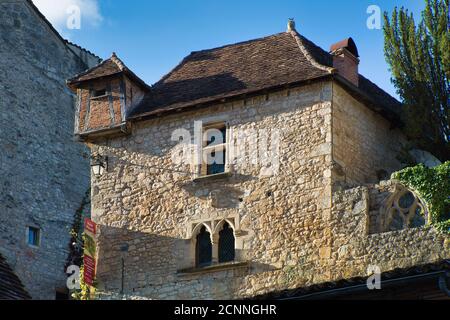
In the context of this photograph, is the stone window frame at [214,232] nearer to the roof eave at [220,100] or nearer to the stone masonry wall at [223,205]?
the stone masonry wall at [223,205]

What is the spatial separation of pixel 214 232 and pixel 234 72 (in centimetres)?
380

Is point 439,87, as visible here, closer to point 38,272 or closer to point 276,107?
point 276,107

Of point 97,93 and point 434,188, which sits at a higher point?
point 97,93

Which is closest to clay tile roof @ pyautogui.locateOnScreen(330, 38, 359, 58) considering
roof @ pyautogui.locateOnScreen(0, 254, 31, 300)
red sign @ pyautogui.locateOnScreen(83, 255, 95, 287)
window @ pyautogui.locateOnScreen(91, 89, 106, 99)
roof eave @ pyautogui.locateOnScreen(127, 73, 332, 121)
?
roof eave @ pyautogui.locateOnScreen(127, 73, 332, 121)

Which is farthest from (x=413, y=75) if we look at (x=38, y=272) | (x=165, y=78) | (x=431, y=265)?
(x=38, y=272)

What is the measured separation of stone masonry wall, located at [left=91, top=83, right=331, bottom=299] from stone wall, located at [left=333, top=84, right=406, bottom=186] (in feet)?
1.11

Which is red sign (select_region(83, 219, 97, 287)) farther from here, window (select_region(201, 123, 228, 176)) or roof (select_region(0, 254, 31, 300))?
roof (select_region(0, 254, 31, 300))

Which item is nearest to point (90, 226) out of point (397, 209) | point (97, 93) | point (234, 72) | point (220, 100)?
point (97, 93)

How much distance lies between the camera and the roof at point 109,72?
27.7 meters

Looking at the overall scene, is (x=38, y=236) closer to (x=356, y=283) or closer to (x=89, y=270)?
(x=89, y=270)

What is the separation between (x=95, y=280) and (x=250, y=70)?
5.42 meters

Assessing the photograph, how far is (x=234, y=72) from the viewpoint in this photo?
A: 1081 inches

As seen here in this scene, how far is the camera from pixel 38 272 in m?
32.9

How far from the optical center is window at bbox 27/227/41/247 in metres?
33.2
